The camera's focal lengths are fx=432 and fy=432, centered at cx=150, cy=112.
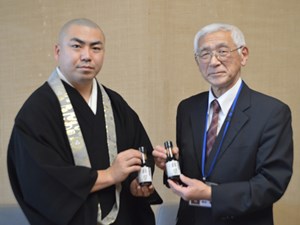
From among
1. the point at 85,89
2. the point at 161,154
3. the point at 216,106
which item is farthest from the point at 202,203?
the point at 85,89

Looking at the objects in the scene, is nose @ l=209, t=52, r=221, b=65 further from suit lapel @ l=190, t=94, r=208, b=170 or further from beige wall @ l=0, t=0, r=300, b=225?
beige wall @ l=0, t=0, r=300, b=225

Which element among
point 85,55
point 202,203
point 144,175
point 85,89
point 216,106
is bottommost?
point 202,203

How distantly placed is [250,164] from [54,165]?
714 millimetres

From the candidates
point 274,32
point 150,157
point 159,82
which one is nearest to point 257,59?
point 274,32

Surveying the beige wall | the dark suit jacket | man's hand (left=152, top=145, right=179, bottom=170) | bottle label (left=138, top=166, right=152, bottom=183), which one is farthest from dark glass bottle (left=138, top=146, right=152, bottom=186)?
the beige wall

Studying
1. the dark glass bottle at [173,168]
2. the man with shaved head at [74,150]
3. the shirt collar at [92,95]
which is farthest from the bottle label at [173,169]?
the shirt collar at [92,95]

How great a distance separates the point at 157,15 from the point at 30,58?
87 centimetres

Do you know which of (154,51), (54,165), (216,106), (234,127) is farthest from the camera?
(154,51)

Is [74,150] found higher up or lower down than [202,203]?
higher up

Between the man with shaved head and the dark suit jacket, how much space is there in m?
0.30

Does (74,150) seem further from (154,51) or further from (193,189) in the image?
(154,51)

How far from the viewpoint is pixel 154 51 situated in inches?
111

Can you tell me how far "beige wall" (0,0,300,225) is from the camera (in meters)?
2.79

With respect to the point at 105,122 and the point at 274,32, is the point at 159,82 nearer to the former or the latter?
the point at 274,32
